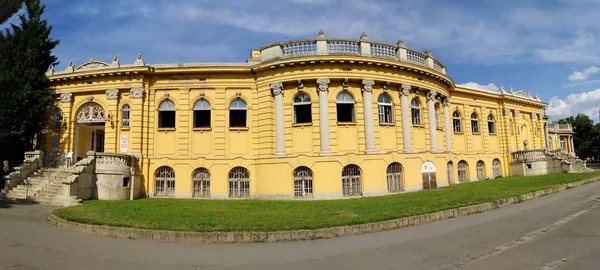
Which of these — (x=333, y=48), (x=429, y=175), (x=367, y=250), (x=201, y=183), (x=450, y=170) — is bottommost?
(x=367, y=250)

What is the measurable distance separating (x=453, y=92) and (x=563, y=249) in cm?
2546

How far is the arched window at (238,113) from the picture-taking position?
2288 cm

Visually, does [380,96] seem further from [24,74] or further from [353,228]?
[24,74]

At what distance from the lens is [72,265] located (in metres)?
7.00

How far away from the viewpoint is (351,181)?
20688mm

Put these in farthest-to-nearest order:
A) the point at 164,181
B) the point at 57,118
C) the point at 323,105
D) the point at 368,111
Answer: the point at 57,118, the point at 164,181, the point at 368,111, the point at 323,105

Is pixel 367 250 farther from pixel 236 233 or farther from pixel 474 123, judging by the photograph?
pixel 474 123

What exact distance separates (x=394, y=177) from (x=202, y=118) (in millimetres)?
13185

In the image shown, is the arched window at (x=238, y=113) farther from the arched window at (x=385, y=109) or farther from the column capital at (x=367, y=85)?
the arched window at (x=385, y=109)

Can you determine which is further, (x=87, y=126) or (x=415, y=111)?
(x=87, y=126)

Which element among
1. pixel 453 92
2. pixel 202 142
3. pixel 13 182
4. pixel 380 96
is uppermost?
pixel 453 92

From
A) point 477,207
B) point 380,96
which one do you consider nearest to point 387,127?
point 380,96

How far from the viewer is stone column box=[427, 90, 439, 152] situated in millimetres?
24500

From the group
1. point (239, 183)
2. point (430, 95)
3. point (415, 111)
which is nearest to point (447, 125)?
point (430, 95)
